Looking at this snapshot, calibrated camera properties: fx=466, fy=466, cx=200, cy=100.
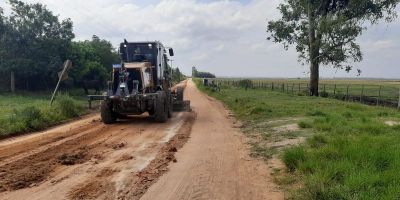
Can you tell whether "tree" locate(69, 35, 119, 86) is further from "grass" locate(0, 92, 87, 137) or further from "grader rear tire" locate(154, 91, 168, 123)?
"grader rear tire" locate(154, 91, 168, 123)

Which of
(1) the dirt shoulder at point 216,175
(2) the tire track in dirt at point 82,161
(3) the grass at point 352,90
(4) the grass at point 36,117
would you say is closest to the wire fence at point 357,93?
(3) the grass at point 352,90

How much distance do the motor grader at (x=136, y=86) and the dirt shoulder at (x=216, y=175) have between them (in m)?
5.55

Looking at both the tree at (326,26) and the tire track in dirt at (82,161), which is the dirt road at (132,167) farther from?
the tree at (326,26)

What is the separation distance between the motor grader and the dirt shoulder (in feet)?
18.2

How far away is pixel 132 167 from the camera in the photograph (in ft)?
32.2

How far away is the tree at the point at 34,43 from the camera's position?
1629 inches

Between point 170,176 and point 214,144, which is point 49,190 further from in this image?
point 214,144

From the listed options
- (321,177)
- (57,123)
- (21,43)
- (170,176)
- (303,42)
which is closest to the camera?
(321,177)

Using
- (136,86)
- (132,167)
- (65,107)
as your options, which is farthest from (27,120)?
(132,167)

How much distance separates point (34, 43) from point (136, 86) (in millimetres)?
26413

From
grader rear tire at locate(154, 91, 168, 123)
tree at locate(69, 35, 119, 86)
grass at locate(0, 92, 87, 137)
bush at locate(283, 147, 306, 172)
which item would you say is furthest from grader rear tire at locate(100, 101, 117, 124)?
tree at locate(69, 35, 119, 86)

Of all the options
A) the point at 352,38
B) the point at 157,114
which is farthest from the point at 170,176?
the point at 352,38

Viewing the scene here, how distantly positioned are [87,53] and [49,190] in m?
41.4

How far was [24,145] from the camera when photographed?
13.0 m
